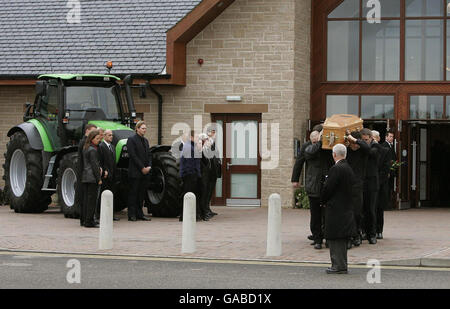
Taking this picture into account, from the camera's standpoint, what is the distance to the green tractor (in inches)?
808

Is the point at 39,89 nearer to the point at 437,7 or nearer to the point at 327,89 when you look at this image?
the point at 327,89

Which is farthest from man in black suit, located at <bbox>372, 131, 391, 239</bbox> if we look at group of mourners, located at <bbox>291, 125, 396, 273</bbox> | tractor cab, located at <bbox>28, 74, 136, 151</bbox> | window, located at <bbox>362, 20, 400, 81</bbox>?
window, located at <bbox>362, 20, 400, 81</bbox>

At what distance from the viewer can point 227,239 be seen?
53.3 ft

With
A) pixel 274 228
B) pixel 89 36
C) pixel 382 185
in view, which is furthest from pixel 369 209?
pixel 89 36

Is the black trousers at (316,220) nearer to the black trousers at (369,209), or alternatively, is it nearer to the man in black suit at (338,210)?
the black trousers at (369,209)

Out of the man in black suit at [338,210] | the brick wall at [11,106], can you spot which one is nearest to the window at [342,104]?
the brick wall at [11,106]

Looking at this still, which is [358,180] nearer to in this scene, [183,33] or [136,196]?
[136,196]

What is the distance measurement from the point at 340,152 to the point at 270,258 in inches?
81.2

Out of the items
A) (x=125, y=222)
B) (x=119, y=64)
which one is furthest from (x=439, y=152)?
(x=125, y=222)

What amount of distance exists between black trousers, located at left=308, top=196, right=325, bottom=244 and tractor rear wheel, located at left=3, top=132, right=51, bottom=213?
27.3ft

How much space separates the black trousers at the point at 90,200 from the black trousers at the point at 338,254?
6.97m

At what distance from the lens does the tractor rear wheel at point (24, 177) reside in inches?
845

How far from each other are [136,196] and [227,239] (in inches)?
167

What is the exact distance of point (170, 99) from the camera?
83.5ft
